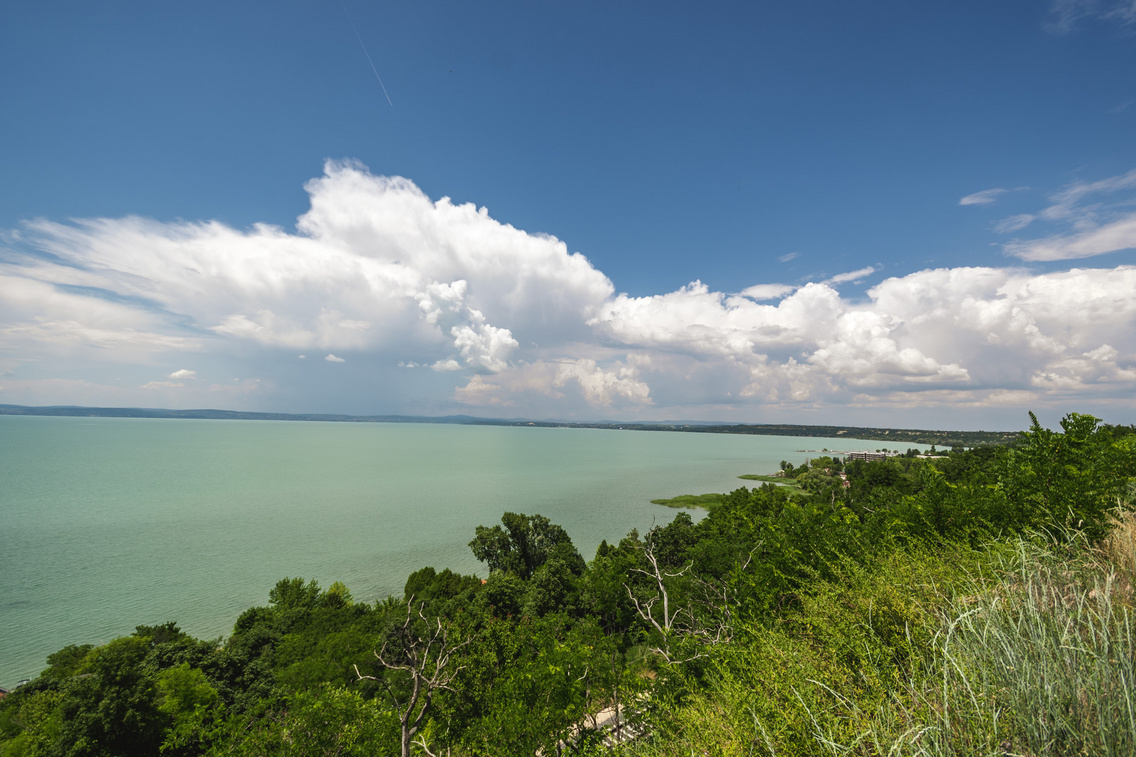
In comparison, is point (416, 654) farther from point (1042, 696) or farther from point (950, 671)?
point (1042, 696)

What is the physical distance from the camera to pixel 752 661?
9641 millimetres

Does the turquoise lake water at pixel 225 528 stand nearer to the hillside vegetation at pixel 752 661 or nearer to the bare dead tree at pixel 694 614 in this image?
the hillside vegetation at pixel 752 661

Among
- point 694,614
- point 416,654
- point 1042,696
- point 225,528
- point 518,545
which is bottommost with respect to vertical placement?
point 225,528

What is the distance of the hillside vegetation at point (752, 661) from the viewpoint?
434 centimetres

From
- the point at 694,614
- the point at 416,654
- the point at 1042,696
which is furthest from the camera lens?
the point at 694,614

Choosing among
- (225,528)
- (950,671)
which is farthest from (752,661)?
(225,528)

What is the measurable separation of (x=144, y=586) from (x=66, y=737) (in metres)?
34.1

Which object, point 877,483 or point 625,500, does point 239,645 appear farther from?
point 877,483

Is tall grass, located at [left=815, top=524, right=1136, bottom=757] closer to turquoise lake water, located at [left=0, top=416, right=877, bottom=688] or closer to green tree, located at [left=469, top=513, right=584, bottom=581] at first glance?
green tree, located at [left=469, top=513, right=584, bottom=581]

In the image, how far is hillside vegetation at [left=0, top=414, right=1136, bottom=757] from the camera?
434 cm

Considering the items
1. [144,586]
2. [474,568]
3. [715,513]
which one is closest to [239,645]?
[474,568]

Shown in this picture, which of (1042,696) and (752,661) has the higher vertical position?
(1042,696)

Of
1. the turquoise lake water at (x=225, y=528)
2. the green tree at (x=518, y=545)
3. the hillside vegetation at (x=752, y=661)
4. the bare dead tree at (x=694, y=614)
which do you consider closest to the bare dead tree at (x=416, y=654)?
the hillside vegetation at (x=752, y=661)

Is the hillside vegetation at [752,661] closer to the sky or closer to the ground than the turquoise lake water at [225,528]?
closer to the sky
